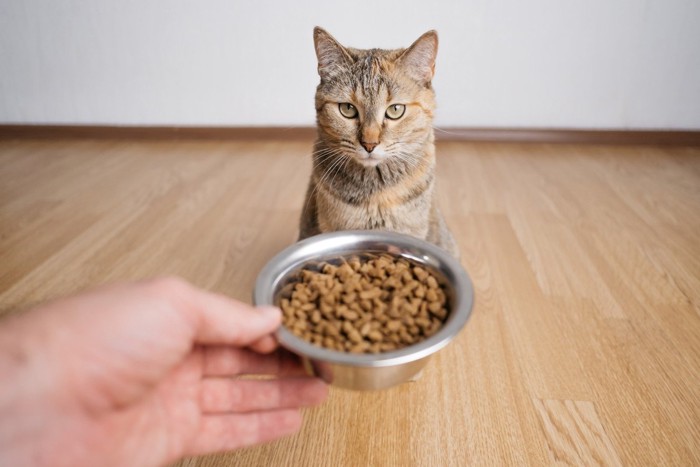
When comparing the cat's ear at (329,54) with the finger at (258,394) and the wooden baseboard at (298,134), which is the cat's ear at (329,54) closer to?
the finger at (258,394)

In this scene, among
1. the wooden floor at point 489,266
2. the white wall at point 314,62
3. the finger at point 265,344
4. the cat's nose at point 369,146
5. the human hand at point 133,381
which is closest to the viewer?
the human hand at point 133,381

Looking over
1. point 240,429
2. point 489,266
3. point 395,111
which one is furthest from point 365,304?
point 489,266

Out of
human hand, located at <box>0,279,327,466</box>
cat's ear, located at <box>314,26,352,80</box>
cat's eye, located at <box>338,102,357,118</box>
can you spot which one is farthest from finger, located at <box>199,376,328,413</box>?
cat's ear, located at <box>314,26,352,80</box>

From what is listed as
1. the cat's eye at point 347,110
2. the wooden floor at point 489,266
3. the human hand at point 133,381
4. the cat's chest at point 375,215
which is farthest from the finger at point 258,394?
the cat's eye at point 347,110

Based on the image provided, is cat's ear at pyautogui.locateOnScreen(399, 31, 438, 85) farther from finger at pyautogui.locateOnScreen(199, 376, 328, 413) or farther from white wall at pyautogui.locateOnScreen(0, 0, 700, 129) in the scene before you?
white wall at pyautogui.locateOnScreen(0, 0, 700, 129)

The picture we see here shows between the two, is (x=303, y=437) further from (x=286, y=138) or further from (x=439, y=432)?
(x=286, y=138)
